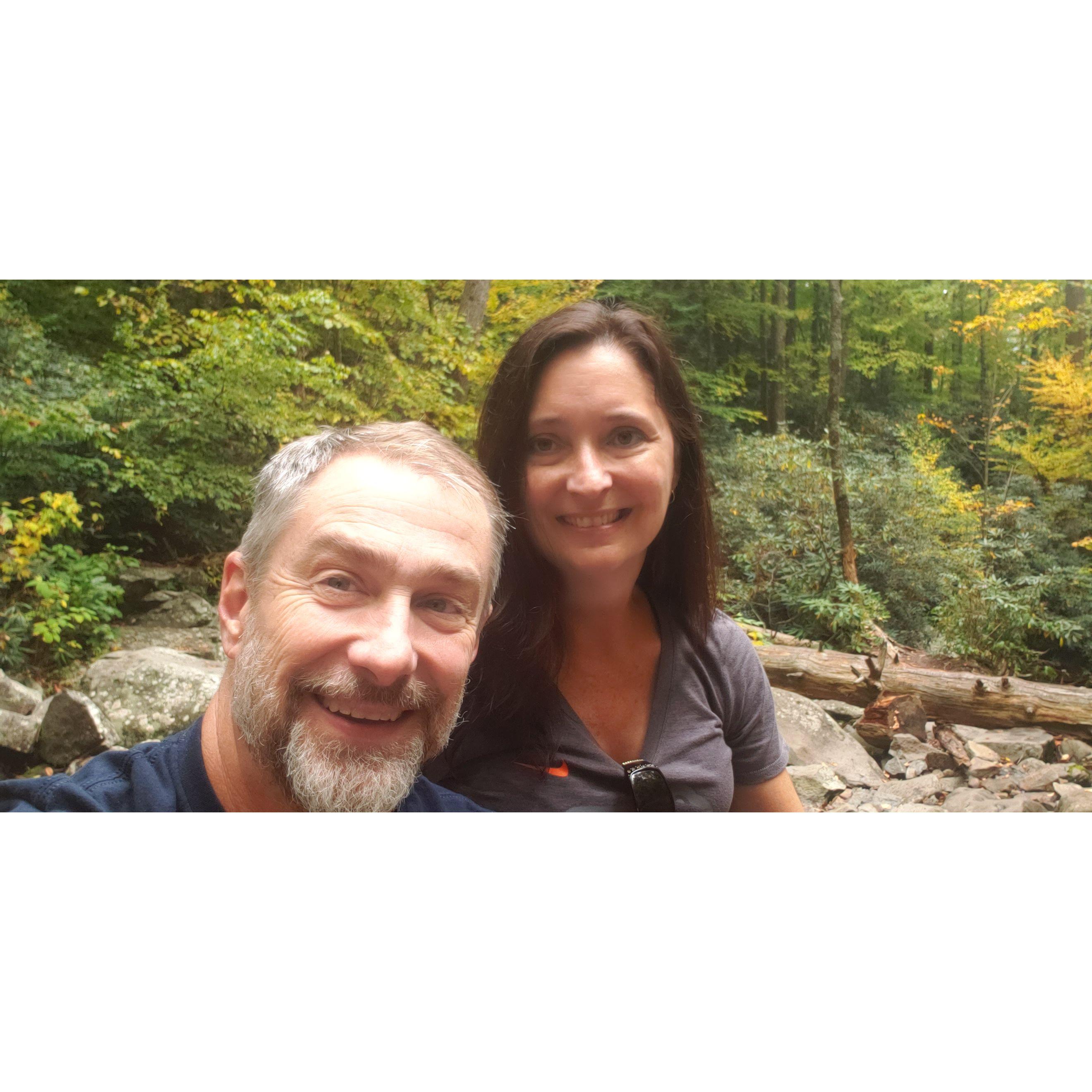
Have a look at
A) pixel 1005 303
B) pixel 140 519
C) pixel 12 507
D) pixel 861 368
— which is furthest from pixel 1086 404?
pixel 12 507

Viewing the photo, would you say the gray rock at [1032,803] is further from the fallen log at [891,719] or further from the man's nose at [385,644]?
the man's nose at [385,644]

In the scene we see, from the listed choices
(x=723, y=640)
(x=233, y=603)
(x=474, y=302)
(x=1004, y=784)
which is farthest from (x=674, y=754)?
(x=474, y=302)

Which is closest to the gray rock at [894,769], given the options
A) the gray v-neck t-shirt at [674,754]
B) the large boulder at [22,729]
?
the gray v-neck t-shirt at [674,754]

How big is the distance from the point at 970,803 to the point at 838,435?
1211 millimetres

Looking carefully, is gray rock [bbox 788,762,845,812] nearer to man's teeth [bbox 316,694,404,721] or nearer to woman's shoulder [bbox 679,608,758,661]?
woman's shoulder [bbox 679,608,758,661]

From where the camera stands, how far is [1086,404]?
2.98 metres

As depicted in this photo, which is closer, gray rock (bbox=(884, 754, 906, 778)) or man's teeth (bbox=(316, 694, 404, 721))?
man's teeth (bbox=(316, 694, 404, 721))

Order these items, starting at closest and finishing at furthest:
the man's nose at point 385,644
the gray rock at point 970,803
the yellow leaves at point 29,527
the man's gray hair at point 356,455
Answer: the man's nose at point 385,644 → the man's gray hair at point 356,455 → the yellow leaves at point 29,527 → the gray rock at point 970,803

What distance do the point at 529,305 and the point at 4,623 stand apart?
181cm

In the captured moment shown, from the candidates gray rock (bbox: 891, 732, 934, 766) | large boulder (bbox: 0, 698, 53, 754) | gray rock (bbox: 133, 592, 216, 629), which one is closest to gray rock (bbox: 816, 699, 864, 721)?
gray rock (bbox: 891, 732, 934, 766)

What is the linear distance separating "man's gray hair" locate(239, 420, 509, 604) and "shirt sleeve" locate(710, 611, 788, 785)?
73 cm

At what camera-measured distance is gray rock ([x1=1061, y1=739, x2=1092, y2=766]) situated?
9.71 ft

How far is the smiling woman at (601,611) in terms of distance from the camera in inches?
105

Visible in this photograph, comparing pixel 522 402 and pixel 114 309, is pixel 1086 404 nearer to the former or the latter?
pixel 522 402
